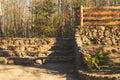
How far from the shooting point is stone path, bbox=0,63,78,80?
1141 centimetres

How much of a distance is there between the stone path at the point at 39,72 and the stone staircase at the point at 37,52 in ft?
2.09

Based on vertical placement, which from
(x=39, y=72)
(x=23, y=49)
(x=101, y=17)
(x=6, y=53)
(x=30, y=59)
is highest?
(x=101, y=17)

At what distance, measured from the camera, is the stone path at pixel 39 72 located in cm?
1141

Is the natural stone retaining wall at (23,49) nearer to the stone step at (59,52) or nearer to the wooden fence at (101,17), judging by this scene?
the stone step at (59,52)

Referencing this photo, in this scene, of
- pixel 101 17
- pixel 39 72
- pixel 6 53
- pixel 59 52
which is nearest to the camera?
pixel 39 72

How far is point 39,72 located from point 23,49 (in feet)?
12.7

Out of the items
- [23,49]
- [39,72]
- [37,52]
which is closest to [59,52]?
[37,52]

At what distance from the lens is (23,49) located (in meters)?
15.9

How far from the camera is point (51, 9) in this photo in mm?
20203

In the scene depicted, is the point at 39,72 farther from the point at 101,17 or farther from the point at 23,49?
the point at 101,17

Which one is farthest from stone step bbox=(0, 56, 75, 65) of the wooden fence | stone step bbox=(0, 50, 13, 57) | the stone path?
the wooden fence

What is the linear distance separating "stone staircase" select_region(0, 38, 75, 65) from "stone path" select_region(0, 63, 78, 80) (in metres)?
0.64

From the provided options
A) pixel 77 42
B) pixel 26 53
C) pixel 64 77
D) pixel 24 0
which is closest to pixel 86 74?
pixel 64 77

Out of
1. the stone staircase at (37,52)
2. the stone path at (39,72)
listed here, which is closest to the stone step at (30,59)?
the stone staircase at (37,52)
